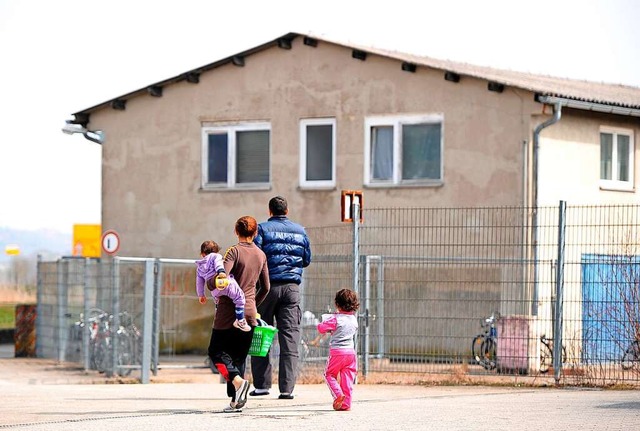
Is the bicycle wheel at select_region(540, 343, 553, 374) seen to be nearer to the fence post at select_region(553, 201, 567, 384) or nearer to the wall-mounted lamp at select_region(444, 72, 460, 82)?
the fence post at select_region(553, 201, 567, 384)

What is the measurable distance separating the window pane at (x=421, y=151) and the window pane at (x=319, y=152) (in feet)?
5.42

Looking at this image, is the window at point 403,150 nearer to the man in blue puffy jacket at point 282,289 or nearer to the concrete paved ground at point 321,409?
the concrete paved ground at point 321,409

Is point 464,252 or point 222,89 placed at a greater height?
point 222,89

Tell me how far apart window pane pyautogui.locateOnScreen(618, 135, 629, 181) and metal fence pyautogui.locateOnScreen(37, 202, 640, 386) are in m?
3.58

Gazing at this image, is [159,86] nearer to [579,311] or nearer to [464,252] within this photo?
[464,252]

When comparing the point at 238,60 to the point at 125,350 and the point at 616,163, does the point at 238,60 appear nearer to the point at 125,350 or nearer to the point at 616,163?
the point at 616,163

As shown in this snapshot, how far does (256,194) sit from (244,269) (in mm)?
14797

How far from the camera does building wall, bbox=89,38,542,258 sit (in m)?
25.5

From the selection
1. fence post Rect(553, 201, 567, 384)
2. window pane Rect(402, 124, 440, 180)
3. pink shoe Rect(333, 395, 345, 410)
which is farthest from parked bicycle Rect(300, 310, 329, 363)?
window pane Rect(402, 124, 440, 180)

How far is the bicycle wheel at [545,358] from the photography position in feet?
57.5

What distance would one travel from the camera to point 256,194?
28438 millimetres

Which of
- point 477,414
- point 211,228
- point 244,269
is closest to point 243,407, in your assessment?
point 244,269

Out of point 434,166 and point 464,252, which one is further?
point 434,166

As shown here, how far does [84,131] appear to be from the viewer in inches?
1203
